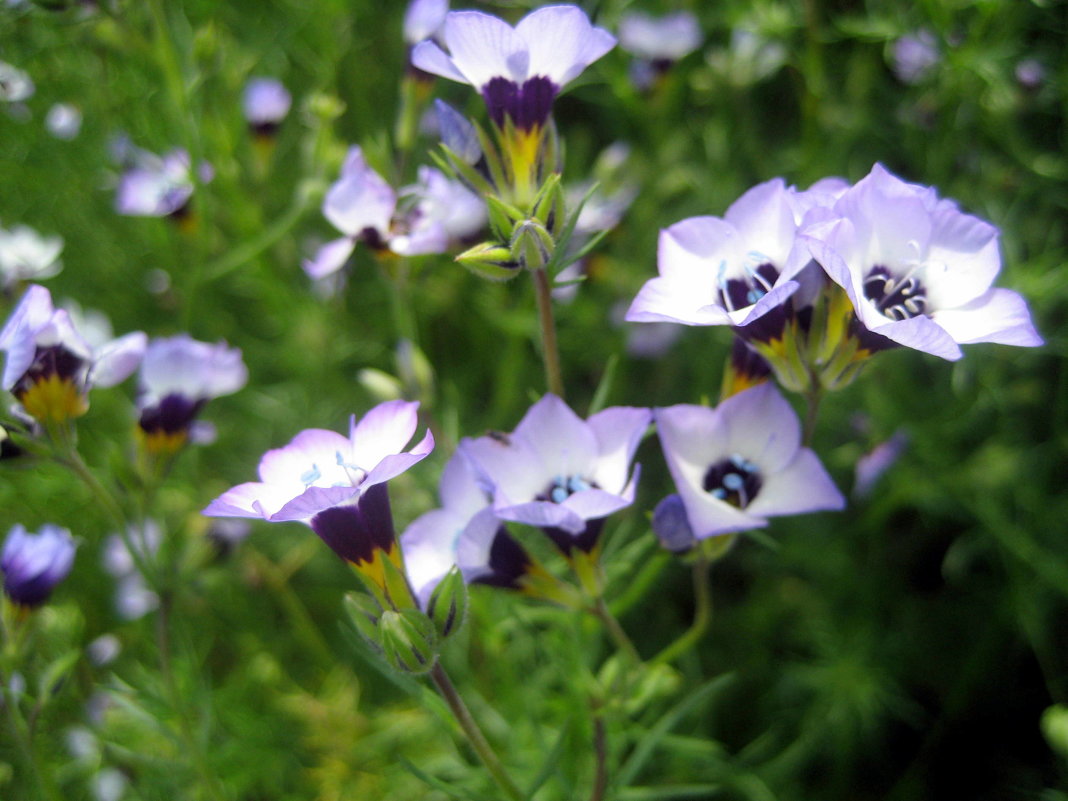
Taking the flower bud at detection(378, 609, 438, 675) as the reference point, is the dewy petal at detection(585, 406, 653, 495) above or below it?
above

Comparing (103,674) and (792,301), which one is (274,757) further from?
(792,301)

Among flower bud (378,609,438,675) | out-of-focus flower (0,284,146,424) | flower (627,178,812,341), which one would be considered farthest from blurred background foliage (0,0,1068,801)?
flower (627,178,812,341)

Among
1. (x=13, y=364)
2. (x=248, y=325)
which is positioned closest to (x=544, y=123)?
(x=13, y=364)

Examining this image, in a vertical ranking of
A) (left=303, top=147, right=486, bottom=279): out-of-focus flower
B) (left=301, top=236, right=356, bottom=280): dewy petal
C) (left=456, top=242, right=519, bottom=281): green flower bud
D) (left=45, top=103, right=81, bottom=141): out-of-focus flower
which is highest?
(left=456, top=242, right=519, bottom=281): green flower bud

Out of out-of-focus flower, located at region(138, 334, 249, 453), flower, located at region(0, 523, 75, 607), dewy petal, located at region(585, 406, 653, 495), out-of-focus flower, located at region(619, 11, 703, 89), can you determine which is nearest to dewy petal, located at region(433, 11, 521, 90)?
dewy petal, located at region(585, 406, 653, 495)

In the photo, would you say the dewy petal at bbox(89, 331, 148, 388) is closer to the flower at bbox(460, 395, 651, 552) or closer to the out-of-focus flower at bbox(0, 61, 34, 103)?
the flower at bbox(460, 395, 651, 552)

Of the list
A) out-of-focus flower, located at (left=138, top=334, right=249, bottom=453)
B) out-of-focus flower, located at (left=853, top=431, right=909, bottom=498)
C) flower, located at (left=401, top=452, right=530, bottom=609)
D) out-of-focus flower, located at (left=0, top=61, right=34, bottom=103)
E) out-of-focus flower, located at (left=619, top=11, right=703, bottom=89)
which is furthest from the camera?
out-of-focus flower, located at (left=619, top=11, right=703, bottom=89)

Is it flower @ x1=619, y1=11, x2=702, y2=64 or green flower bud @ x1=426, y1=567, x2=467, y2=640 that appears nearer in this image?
green flower bud @ x1=426, y1=567, x2=467, y2=640

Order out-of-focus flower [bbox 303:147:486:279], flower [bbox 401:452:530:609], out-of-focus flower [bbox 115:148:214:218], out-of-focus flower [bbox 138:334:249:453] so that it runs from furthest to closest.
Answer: out-of-focus flower [bbox 115:148:214:218], out-of-focus flower [bbox 138:334:249:453], out-of-focus flower [bbox 303:147:486:279], flower [bbox 401:452:530:609]
